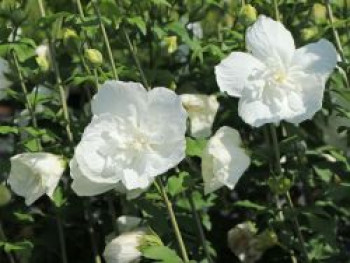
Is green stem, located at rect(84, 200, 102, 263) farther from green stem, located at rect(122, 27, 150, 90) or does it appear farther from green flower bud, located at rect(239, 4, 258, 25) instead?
green flower bud, located at rect(239, 4, 258, 25)

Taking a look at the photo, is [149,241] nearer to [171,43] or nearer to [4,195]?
[4,195]

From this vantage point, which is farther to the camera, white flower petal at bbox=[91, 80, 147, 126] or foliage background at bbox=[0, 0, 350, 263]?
foliage background at bbox=[0, 0, 350, 263]

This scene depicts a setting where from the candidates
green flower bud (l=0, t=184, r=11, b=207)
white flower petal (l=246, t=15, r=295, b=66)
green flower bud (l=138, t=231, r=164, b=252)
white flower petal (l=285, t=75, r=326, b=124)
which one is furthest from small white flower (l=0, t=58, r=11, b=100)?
white flower petal (l=285, t=75, r=326, b=124)

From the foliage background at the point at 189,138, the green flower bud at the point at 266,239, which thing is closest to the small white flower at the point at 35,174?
the foliage background at the point at 189,138

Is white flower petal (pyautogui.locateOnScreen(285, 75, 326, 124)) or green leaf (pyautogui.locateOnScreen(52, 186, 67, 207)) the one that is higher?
white flower petal (pyautogui.locateOnScreen(285, 75, 326, 124))

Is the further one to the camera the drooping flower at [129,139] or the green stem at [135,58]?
the green stem at [135,58]

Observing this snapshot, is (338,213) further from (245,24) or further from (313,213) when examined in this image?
(245,24)

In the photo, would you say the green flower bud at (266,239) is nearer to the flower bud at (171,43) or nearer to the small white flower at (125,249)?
the small white flower at (125,249)

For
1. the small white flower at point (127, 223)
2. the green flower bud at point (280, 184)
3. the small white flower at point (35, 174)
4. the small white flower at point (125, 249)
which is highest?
the small white flower at point (35, 174)
